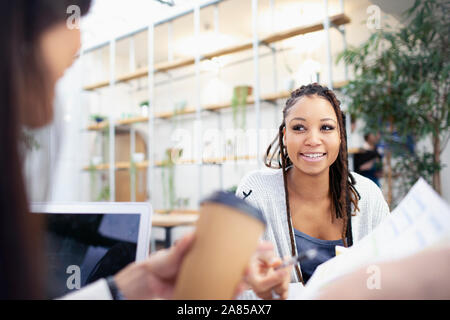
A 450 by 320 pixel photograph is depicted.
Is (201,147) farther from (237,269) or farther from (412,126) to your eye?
(237,269)

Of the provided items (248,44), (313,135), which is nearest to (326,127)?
(313,135)

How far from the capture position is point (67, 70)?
13.7 inches

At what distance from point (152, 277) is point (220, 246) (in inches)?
3.8

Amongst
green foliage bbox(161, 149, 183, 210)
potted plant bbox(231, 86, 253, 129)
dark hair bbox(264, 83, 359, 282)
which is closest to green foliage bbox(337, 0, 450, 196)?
potted plant bbox(231, 86, 253, 129)

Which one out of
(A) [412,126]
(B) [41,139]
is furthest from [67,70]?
(A) [412,126]

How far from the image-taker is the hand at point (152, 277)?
32cm

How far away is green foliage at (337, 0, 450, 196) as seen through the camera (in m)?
2.24

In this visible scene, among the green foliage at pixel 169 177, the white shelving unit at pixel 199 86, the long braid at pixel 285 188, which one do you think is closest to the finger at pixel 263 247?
the long braid at pixel 285 188

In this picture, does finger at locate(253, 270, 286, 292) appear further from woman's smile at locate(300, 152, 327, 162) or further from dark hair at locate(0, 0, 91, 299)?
woman's smile at locate(300, 152, 327, 162)

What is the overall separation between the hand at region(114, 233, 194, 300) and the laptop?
158 mm

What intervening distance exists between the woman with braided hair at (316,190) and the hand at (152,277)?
1.98 ft

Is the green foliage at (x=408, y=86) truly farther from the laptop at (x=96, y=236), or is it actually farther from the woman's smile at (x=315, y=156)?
the laptop at (x=96, y=236)

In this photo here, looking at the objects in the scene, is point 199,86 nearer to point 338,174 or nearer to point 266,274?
point 338,174

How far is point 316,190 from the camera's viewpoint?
42.1 inches
